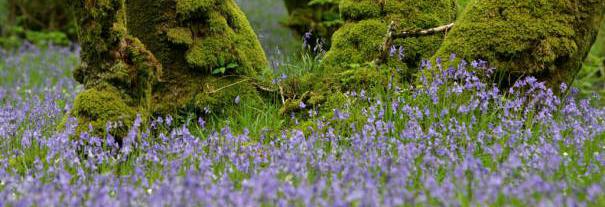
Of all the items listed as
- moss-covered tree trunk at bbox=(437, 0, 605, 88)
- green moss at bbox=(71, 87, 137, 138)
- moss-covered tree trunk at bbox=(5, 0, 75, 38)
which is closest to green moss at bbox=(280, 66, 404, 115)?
moss-covered tree trunk at bbox=(437, 0, 605, 88)

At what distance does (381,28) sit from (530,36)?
120 cm

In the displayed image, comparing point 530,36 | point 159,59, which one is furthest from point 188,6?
point 530,36

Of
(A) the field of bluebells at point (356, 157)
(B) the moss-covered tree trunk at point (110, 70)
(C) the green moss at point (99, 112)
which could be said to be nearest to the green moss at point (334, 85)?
(A) the field of bluebells at point (356, 157)

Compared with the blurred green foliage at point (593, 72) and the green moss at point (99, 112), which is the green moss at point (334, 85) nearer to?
the green moss at point (99, 112)

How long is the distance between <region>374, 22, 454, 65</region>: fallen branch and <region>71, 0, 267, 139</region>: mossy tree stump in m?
1.00

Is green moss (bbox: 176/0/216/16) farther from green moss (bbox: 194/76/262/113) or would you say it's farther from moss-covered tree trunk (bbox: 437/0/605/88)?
moss-covered tree trunk (bbox: 437/0/605/88)

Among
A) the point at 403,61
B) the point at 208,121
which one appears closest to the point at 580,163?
the point at 403,61

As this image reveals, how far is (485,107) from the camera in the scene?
4.38m

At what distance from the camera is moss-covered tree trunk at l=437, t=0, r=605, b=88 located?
4.83 meters

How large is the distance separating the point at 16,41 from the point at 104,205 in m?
11.0

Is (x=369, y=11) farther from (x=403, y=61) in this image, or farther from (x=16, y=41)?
(x=16, y=41)

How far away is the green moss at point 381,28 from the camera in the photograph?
5504mm

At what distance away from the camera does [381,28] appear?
5559 mm

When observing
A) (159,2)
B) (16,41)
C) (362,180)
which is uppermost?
(159,2)
